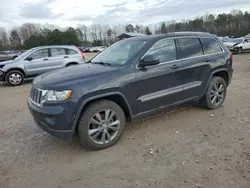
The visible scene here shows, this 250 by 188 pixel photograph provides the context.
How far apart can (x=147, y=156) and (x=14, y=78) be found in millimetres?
8143

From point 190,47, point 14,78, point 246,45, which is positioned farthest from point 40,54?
point 246,45

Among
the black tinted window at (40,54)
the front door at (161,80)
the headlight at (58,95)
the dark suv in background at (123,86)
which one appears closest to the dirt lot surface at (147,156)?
the dark suv in background at (123,86)

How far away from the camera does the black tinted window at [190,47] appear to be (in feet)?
14.2

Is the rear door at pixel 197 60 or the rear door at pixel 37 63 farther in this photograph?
the rear door at pixel 37 63

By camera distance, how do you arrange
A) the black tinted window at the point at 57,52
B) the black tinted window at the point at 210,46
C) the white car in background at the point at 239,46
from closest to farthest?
1. the black tinted window at the point at 210,46
2. the black tinted window at the point at 57,52
3. the white car in background at the point at 239,46

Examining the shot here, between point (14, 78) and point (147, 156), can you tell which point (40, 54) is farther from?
point (147, 156)

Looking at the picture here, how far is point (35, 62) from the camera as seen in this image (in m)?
9.67

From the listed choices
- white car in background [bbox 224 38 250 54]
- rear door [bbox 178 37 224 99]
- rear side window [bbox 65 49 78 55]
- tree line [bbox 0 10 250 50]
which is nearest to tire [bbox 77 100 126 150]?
rear door [bbox 178 37 224 99]

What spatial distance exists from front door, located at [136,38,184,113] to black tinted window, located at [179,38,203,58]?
0.21m

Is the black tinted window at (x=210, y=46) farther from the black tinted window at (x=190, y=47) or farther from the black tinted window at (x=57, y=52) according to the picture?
the black tinted window at (x=57, y=52)

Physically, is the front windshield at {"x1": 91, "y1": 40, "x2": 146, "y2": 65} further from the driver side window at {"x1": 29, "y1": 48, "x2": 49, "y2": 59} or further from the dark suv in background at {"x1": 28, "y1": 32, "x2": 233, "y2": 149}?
the driver side window at {"x1": 29, "y1": 48, "x2": 49, "y2": 59}

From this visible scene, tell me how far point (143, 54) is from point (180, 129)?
1.56 m

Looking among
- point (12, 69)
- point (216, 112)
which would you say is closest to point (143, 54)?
point (216, 112)

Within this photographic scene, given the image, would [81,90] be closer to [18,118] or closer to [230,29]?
[18,118]
